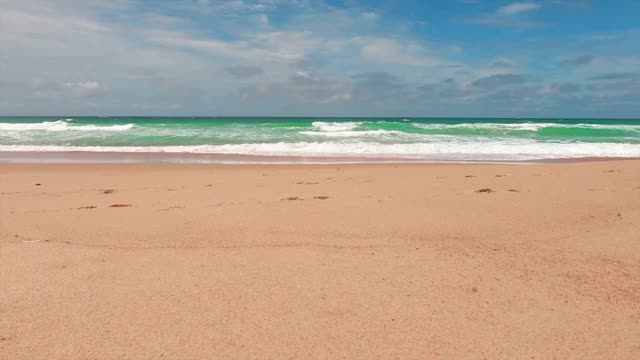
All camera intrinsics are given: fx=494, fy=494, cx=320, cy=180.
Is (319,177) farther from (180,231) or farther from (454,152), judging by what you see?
(454,152)

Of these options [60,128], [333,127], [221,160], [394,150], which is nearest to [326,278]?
[221,160]

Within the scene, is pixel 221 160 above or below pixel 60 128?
below

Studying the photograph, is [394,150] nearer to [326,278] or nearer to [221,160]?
[221,160]

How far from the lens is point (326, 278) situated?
3.40 m

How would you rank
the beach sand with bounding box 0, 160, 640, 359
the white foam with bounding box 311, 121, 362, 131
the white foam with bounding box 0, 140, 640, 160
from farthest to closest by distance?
the white foam with bounding box 311, 121, 362, 131
the white foam with bounding box 0, 140, 640, 160
the beach sand with bounding box 0, 160, 640, 359

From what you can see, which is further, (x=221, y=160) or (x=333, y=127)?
(x=333, y=127)

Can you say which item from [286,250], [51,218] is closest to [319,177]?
[51,218]

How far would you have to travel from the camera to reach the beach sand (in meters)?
2.50

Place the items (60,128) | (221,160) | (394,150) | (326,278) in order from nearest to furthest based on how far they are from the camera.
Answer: (326,278)
(221,160)
(394,150)
(60,128)

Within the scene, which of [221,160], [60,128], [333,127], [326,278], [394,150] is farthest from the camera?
[60,128]

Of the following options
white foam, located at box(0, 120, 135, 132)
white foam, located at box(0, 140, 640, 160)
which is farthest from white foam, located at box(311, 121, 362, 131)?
white foam, located at box(0, 120, 135, 132)

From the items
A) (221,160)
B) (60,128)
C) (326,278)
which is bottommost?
(221,160)

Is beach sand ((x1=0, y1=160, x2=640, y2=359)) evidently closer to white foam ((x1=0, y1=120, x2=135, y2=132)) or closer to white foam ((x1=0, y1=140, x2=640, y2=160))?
white foam ((x1=0, y1=140, x2=640, y2=160))

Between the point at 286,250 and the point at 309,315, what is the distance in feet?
4.33
